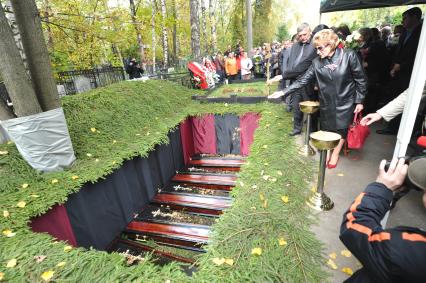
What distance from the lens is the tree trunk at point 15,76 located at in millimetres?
3271

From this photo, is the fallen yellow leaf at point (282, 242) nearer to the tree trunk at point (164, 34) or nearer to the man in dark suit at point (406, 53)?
the man in dark suit at point (406, 53)

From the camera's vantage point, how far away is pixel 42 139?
3.58m

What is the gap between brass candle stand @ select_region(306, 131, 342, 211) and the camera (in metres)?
2.57

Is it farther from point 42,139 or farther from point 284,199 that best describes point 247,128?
point 42,139

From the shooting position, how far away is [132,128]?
18.1 feet

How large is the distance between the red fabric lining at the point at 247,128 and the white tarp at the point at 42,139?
414 centimetres

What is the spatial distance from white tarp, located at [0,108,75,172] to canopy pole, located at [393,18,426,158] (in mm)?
4260

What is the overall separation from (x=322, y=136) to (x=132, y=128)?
4.16 m

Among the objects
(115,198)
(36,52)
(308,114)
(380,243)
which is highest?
(36,52)

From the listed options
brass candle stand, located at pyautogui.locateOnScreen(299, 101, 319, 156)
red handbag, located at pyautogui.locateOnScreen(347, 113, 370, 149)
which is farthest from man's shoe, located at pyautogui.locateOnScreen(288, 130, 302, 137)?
red handbag, located at pyautogui.locateOnScreen(347, 113, 370, 149)

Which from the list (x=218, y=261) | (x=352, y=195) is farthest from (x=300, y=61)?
(x=218, y=261)

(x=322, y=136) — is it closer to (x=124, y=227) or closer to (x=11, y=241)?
(x=11, y=241)

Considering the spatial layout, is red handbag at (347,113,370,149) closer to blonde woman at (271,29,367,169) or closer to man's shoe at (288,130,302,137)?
blonde woman at (271,29,367,169)

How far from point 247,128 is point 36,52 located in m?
4.72
